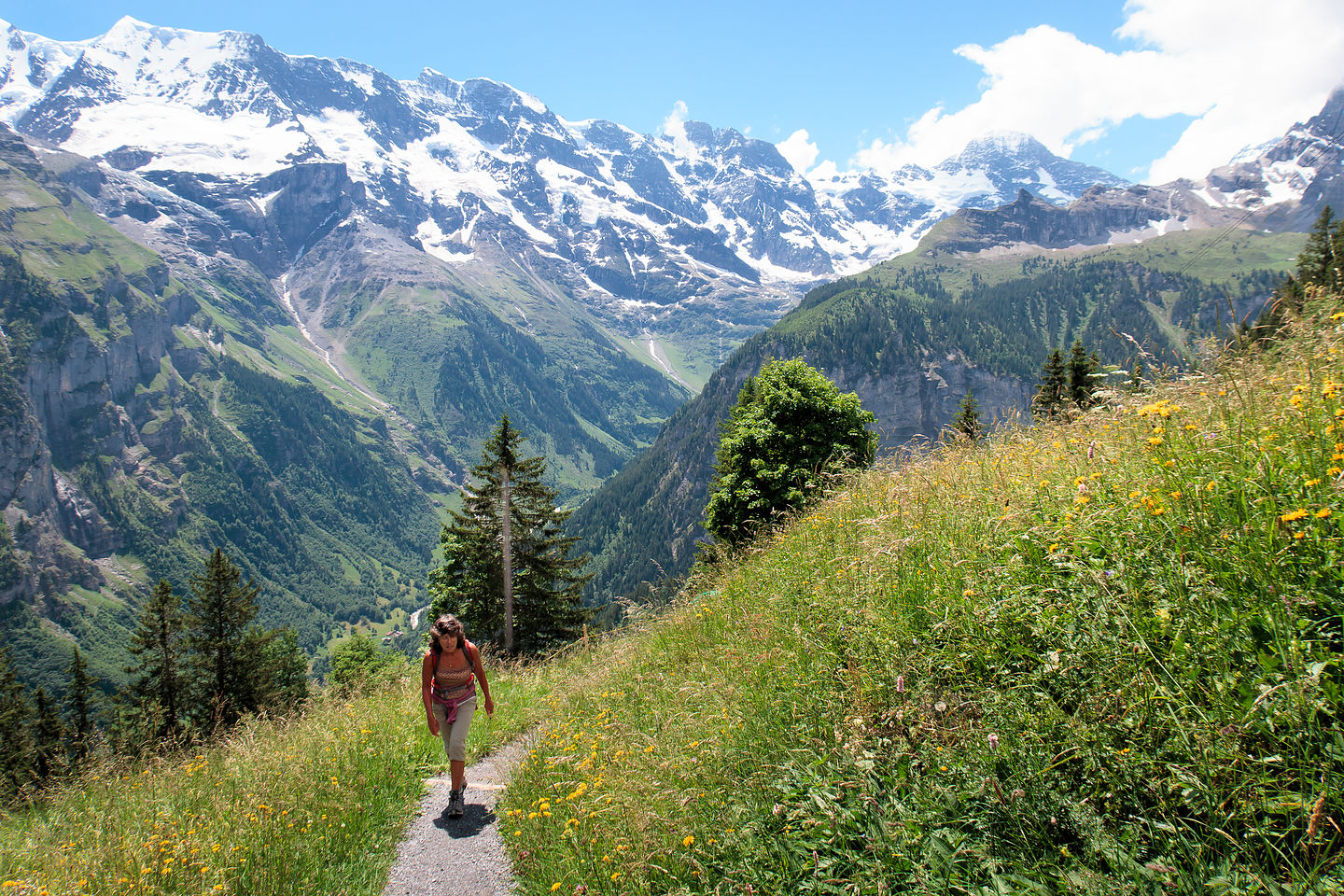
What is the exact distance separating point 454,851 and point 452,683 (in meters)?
2.15

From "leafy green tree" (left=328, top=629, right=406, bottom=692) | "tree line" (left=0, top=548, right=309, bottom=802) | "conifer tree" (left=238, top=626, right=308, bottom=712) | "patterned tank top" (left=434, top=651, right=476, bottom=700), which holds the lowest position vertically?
"leafy green tree" (left=328, top=629, right=406, bottom=692)

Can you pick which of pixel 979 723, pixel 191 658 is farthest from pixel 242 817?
pixel 191 658

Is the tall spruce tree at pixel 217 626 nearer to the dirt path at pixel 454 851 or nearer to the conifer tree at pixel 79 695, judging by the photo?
the conifer tree at pixel 79 695

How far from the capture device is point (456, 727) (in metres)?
7.98

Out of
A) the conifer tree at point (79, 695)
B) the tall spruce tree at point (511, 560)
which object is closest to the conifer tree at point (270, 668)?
the tall spruce tree at point (511, 560)

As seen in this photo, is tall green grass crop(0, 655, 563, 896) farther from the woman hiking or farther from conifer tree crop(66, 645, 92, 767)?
conifer tree crop(66, 645, 92, 767)

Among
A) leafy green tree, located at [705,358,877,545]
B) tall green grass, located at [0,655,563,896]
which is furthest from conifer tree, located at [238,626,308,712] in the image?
tall green grass, located at [0,655,563,896]

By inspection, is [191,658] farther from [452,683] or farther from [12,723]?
[452,683]

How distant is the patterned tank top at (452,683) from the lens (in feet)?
27.2

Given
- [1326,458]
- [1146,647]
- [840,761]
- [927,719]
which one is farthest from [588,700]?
[1326,458]

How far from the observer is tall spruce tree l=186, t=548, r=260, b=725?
35219 millimetres

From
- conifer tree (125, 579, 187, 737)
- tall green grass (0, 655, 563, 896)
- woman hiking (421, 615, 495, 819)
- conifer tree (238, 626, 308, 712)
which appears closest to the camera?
tall green grass (0, 655, 563, 896)

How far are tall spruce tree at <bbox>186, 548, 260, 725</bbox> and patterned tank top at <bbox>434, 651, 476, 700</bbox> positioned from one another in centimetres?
3480

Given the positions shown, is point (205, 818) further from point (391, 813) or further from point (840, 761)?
point (840, 761)
